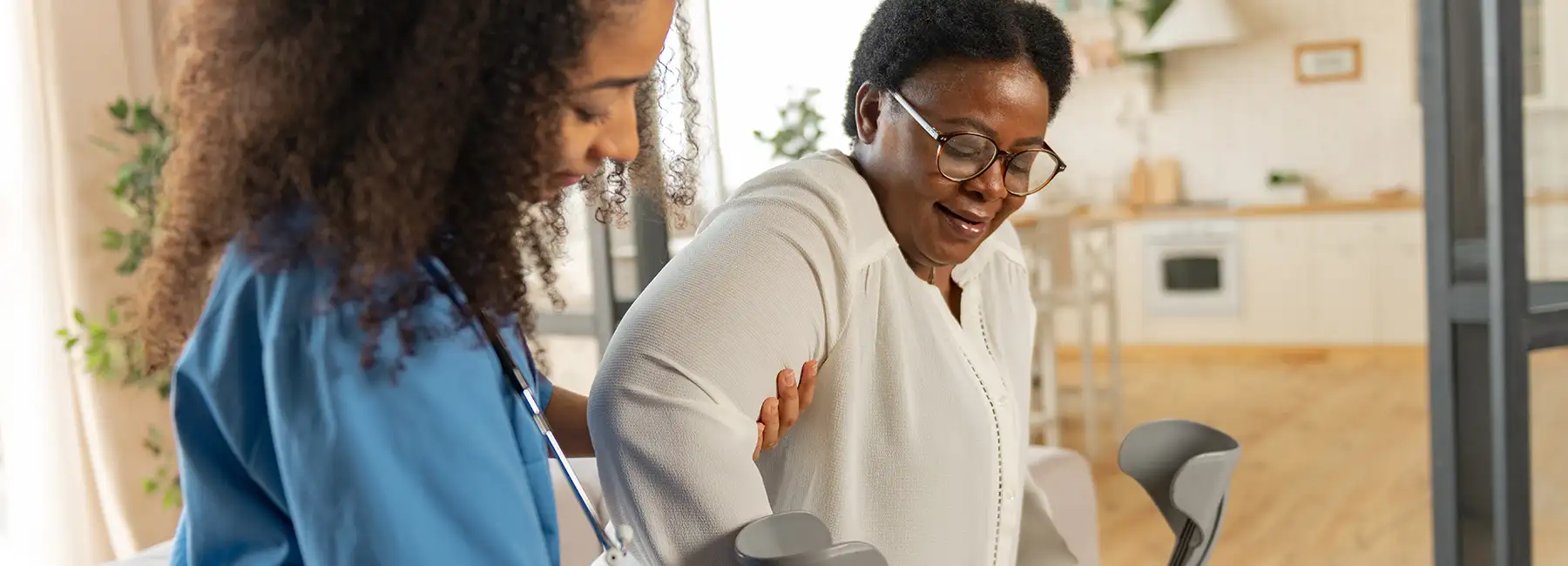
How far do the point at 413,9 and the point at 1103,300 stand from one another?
14.4 feet

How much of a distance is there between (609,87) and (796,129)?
7.98 ft

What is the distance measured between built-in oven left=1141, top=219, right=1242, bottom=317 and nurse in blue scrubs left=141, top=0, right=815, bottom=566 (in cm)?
604

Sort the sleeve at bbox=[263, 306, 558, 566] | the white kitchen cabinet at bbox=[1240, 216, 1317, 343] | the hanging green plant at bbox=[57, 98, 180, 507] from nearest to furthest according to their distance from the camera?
the sleeve at bbox=[263, 306, 558, 566], the hanging green plant at bbox=[57, 98, 180, 507], the white kitchen cabinet at bbox=[1240, 216, 1317, 343]

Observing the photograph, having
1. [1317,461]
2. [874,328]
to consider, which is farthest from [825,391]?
[1317,461]

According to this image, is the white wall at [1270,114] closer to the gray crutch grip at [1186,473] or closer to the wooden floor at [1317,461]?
the wooden floor at [1317,461]

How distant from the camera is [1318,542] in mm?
3664

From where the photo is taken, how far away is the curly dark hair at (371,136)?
64 cm

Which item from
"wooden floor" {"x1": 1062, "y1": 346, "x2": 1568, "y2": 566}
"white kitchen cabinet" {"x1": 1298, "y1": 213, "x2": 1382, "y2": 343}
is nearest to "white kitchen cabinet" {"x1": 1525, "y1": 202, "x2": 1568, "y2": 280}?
"wooden floor" {"x1": 1062, "y1": 346, "x2": 1568, "y2": 566}

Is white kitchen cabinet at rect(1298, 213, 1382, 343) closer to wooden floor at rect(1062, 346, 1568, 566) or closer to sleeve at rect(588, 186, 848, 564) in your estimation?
wooden floor at rect(1062, 346, 1568, 566)

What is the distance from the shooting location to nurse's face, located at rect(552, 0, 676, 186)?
727 mm

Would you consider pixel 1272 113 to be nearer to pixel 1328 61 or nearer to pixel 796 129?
pixel 1328 61

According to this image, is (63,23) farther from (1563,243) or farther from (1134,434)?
(1563,243)

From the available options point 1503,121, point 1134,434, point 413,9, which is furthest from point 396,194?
point 1503,121

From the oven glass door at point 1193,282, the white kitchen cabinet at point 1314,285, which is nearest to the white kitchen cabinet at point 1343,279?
the white kitchen cabinet at point 1314,285
